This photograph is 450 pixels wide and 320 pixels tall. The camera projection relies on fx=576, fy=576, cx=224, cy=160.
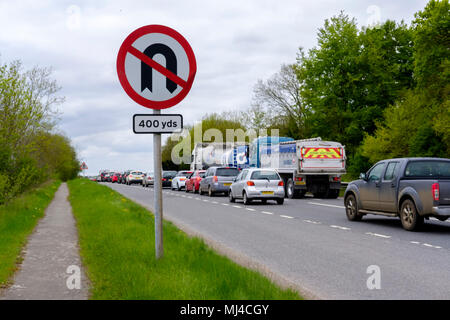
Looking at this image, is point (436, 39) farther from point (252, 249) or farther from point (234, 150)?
point (252, 249)

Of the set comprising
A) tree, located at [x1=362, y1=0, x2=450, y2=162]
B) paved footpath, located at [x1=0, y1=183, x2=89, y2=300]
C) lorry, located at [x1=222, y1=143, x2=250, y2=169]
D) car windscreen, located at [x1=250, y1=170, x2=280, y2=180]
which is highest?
→ tree, located at [x1=362, y1=0, x2=450, y2=162]

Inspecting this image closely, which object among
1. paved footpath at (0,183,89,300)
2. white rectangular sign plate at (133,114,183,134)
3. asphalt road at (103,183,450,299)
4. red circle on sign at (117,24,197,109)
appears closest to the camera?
paved footpath at (0,183,89,300)

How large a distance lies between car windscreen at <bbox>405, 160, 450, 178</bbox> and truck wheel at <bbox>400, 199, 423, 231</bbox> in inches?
28.8

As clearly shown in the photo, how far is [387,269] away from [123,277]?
12.9 ft

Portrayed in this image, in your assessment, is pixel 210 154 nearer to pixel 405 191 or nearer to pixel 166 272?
pixel 405 191

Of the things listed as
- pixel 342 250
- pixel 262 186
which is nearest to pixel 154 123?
pixel 342 250

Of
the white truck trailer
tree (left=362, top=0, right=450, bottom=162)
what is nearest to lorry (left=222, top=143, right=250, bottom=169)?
the white truck trailer

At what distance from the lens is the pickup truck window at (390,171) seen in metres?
14.3

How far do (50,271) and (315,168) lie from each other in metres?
22.5

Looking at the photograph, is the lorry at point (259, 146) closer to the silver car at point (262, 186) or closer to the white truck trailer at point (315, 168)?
the white truck trailer at point (315, 168)

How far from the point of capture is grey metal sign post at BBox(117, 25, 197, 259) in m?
6.76

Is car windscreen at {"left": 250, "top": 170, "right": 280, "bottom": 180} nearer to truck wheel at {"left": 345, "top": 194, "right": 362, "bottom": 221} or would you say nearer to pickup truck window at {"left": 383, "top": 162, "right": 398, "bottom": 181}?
truck wheel at {"left": 345, "top": 194, "right": 362, "bottom": 221}

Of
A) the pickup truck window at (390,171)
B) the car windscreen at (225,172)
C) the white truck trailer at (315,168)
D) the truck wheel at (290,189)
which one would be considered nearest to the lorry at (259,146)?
the car windscreen at (225,172)

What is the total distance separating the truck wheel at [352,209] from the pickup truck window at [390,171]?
1630 millimetres
